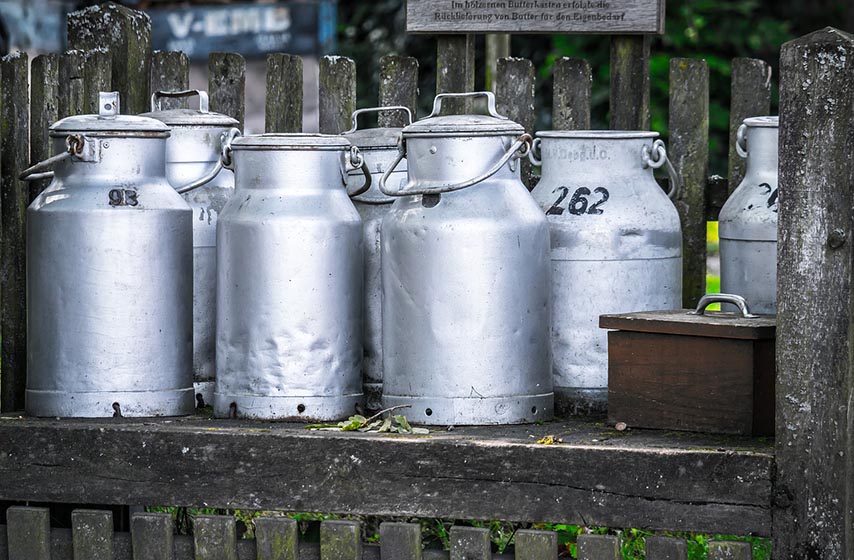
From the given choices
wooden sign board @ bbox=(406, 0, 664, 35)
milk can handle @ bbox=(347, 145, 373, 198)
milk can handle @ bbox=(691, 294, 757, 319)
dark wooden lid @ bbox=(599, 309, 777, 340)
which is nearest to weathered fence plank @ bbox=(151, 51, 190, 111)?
wooden sign board @ bbox=(406, 0, 664, 35)

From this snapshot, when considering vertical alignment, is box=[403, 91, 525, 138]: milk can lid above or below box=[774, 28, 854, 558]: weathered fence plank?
above

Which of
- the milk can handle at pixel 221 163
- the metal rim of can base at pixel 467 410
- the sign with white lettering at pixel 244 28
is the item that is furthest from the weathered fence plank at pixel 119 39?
the sign with white lettering at pixel 244 28

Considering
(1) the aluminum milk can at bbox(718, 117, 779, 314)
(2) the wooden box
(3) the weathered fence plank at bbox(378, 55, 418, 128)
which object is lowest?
(2) the wooden box

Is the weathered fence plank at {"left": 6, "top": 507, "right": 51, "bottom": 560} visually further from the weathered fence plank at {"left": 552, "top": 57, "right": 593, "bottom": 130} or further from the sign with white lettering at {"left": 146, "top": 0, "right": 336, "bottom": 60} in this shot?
the sign with white lettering at {"left": 146, "top": 0, "right": 336, "bottom": 60}

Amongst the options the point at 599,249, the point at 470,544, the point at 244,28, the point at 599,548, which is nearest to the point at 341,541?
the point at 470,544

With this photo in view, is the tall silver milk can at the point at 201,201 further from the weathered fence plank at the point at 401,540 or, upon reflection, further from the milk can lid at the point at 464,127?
the weathered fence plank at the point at 401,540

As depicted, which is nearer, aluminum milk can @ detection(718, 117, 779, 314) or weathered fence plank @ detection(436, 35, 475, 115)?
aluminum milk can @ detection(718, 117, 779, 314)

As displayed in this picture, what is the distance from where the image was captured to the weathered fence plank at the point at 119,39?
3.29 m

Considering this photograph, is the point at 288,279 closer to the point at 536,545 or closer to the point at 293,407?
the point at 293,407

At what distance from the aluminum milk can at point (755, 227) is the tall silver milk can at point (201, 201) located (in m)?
1.11

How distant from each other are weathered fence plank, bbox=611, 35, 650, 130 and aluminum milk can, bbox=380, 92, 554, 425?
681 millimetres

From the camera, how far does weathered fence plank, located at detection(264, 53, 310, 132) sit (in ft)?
11.0

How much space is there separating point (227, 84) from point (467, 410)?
4.03ft

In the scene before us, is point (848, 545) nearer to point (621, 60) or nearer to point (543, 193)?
point (543, 193)
